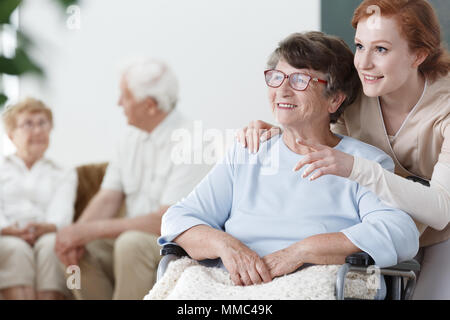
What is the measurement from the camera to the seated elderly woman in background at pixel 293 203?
119 centimetres

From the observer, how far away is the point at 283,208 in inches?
51.2

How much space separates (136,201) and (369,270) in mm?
2204

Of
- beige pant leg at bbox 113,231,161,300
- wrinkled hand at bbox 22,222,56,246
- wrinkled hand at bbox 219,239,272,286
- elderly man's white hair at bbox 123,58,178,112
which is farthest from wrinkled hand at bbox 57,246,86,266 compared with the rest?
wrinkled hand at bbox 219,239,272,286

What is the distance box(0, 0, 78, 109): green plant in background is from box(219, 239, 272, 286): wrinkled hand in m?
0.92

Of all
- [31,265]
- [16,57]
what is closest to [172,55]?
[31,265]

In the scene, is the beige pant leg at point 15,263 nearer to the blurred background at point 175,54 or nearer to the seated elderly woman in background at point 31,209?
the seated elderly woman in background at point 31,209

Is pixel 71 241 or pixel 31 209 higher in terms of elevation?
pixel 31 209

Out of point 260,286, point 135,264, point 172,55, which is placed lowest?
point 135,264

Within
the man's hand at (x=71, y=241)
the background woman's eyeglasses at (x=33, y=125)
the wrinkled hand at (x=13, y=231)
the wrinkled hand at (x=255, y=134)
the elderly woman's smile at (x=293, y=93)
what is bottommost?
the man's hand at (x=71, y=241)

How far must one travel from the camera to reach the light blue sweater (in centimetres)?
119

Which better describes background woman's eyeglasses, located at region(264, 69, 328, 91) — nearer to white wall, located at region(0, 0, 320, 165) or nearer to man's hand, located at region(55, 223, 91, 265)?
white wall, located at region(0, 0, 320, 165)

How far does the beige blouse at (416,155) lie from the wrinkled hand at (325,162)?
0.07 ft

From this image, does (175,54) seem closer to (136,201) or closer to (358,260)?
(136,201)
